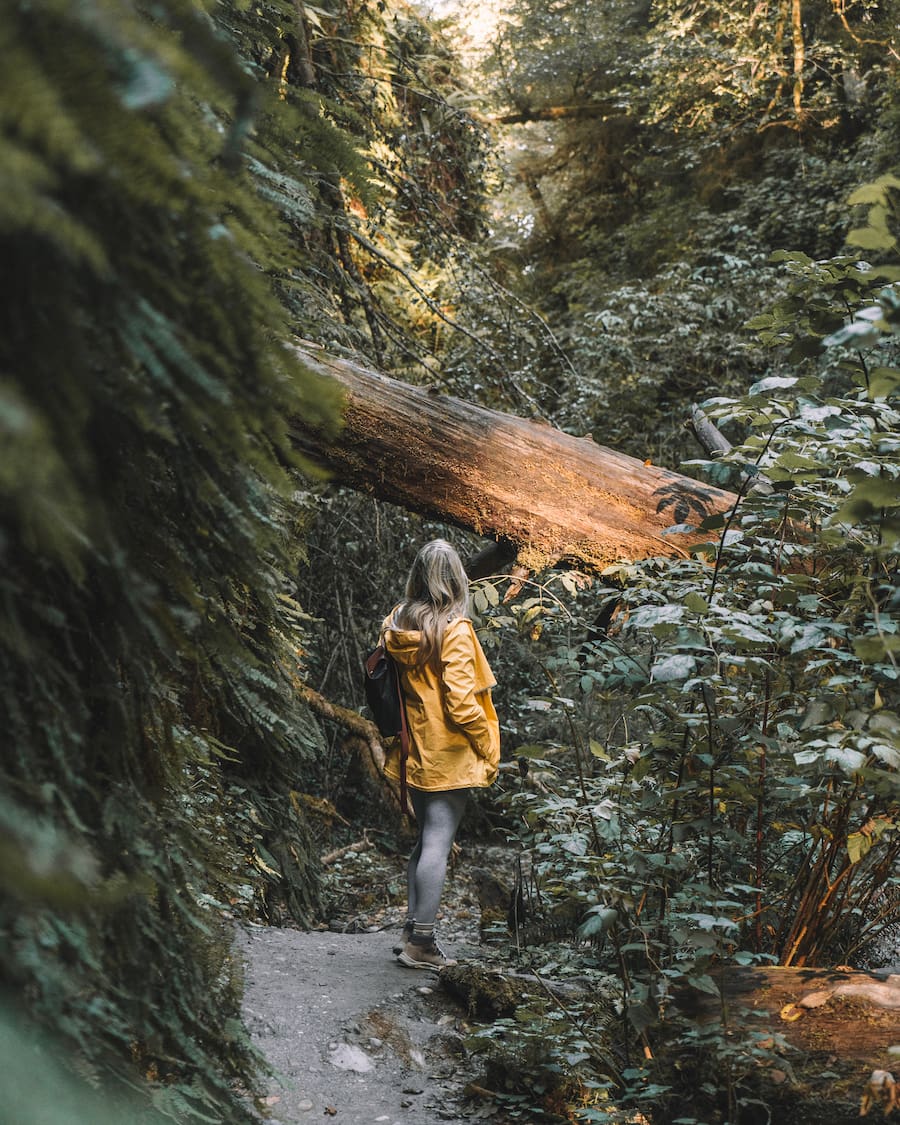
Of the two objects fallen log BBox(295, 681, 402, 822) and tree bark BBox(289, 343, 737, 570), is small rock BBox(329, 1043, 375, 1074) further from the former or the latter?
fallen log BBox(295, 681, 402, 822)

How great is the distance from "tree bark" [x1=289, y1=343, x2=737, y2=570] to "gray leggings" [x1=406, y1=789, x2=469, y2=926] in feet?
4.06

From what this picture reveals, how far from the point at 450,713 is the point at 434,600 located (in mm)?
543

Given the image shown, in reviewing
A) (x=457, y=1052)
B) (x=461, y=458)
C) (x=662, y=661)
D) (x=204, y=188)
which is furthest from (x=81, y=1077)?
(x=461, y=458)

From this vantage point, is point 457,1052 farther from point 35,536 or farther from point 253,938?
point 35,536

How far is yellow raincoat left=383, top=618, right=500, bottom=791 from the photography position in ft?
13.1

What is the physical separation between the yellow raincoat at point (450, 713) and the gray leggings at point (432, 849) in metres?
0.10

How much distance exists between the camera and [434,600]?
13.5 feet

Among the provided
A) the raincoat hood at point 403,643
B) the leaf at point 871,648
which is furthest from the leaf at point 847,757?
the raincoat hood at point 403,643

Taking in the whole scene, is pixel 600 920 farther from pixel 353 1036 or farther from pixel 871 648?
pixel 353 1036

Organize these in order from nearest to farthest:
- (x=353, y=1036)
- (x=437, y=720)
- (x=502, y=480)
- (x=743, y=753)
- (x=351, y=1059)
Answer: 1. (x=743, y=753)
2. (x=351, y=1059)
3. (x=353, y=1036)
4. (x=502, y=480)
5. (x=437, y=720)

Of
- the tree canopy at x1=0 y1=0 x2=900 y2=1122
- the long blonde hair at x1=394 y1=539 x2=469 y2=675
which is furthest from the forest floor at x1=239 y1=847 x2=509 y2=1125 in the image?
the long blonde hair at x1=394 y1=539 x2=469 y2=675

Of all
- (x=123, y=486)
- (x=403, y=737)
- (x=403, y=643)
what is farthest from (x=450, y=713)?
(x=123, y=486)

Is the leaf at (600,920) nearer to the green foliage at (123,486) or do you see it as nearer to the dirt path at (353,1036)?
the dirt path at (353,1036)

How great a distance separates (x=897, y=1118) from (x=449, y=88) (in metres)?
8.90
